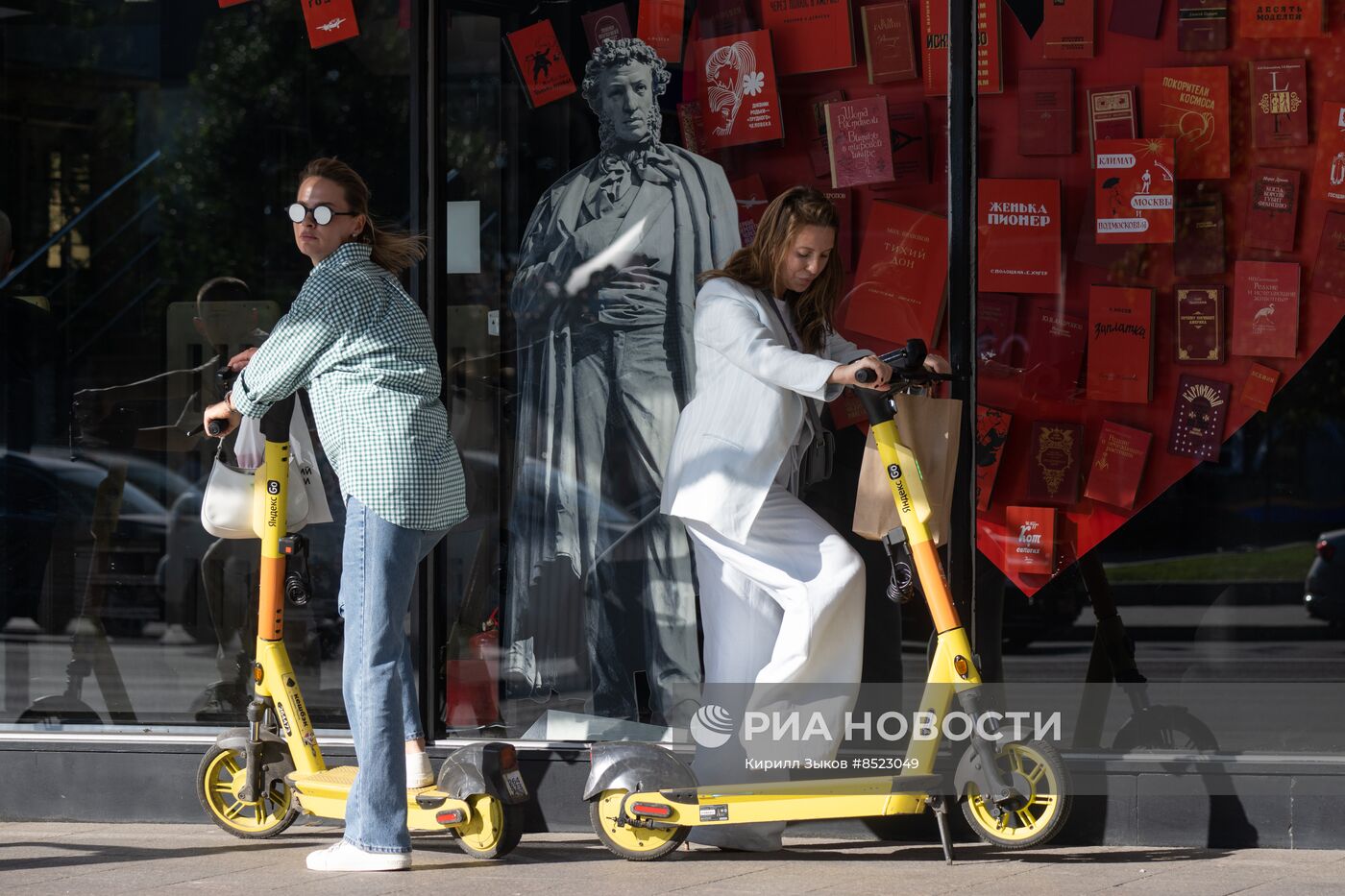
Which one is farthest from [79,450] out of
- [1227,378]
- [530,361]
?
[1227,378]

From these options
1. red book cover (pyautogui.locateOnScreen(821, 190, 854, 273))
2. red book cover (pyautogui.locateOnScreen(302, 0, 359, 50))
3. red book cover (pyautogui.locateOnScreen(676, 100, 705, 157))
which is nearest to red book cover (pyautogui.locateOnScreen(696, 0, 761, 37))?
red book cover (pyautogui.locateOnScreen(676, 100, 705, 157))

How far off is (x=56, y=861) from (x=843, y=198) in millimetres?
3345

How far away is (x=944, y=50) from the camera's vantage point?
19.1 ft

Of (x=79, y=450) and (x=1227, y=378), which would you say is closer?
(x=1227, y=378)

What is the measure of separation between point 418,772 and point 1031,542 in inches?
87.2

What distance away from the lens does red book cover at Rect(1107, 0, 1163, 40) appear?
572 cm

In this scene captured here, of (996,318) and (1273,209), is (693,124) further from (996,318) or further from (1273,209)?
(1273,209)

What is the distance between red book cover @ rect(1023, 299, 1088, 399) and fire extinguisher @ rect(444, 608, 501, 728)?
6.90 ft

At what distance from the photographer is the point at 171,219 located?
658 cm

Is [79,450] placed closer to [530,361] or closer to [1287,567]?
[530,361]

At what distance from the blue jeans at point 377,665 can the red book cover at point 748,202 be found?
69.2 inches

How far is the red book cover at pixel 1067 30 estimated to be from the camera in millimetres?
5781

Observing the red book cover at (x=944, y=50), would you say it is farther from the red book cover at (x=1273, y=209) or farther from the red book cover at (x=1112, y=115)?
the red book cover at (x=1273, y=209)

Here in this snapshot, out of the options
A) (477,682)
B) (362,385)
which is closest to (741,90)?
(362,385)
